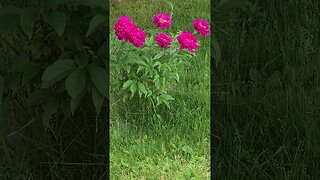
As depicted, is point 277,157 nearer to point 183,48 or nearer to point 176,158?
point 176,158

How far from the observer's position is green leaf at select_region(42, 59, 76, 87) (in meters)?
1.65

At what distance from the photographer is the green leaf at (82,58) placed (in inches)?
66.3

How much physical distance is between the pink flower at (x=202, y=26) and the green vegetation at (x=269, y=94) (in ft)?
1.53

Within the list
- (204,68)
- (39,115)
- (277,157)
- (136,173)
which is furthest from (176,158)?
(39,115)

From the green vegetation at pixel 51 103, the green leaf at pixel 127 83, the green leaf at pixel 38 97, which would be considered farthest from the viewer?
the green leaf at pixel 38 97

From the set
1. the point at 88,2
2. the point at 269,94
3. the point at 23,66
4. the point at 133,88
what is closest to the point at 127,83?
the point at 133,88

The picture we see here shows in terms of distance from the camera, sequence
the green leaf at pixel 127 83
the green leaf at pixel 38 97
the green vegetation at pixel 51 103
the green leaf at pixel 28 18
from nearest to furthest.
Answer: the green leaf at pixel 28 18, the green leaf at pixel 127 83, the green vegetation at pixel 51 103, the green leaf at pixel 38 97

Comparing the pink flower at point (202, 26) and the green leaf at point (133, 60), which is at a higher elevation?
the pink flower at point (202, 26)

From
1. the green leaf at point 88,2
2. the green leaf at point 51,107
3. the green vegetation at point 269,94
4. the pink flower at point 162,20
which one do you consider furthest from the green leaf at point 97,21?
the green vegetation at point 269,94

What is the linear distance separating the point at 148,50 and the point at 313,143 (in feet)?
2.10

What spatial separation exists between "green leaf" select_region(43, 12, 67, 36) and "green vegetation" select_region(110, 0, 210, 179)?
0.17m

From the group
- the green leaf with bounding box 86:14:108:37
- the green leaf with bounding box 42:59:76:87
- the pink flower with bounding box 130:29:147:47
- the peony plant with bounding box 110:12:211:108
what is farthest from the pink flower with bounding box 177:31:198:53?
the green leaf with bounding box 42:59:76:87

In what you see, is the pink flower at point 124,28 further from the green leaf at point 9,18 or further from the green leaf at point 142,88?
the green leaf at point 9,18

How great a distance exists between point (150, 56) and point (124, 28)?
0.14m
